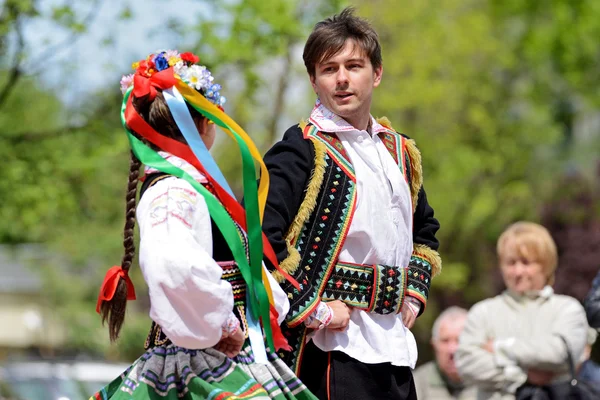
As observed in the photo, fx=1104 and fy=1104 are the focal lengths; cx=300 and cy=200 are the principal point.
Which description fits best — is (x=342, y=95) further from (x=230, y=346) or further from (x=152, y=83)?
(x=230, y=346)

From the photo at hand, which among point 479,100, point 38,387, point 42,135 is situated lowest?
point 38,387

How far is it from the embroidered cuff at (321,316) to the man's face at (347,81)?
0.82 metres

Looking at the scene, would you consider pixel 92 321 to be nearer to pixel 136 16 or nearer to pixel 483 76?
pixel 483 76

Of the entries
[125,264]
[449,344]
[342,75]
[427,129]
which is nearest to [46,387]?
[449,344]

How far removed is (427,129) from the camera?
2520 cm

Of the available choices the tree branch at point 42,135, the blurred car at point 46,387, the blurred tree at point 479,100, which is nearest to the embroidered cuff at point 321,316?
the blurred car at point 46,387

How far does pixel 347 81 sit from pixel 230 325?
1252 millimetres

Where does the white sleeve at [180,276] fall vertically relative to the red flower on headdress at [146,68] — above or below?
below

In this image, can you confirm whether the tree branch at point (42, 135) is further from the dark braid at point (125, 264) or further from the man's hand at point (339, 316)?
the dark braid at point (125, 264)

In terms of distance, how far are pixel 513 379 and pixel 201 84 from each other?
3.15 m

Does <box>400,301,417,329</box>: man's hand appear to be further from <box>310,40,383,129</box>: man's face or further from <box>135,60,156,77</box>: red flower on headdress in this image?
<box>135,60,156,77</box>: red flower on headdress

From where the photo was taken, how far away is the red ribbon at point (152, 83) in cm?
395

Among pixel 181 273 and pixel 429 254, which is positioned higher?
pixel 429 254

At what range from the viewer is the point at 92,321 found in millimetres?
33031
